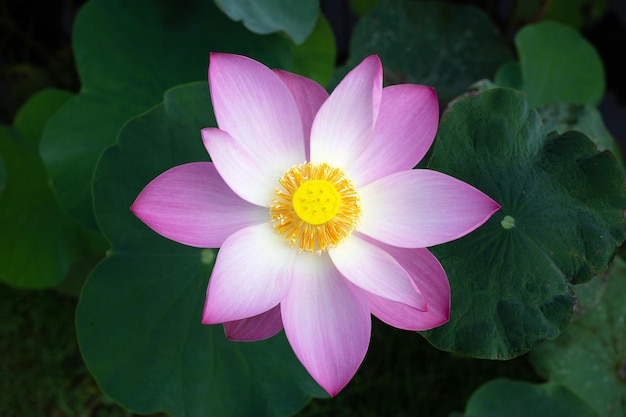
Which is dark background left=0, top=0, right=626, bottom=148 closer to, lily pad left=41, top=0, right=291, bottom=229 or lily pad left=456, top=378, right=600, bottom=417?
lily pad left=41, top=0, right=291, bottom=229

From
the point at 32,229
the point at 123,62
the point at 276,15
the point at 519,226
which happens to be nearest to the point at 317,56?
the point at 276,15

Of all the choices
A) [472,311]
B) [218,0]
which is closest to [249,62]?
[218,0]

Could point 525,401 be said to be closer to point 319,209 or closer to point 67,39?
point 319,209

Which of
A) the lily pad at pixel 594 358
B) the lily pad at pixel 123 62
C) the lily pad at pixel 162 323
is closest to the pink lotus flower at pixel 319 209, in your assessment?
the lily pad at pixel 162 323

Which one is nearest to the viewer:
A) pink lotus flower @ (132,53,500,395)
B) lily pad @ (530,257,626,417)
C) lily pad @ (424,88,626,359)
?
pink lotus flower @ (132,53,500,395)

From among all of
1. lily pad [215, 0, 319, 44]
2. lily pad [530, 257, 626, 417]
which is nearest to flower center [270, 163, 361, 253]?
lily pad [215, 0, 319, 44]

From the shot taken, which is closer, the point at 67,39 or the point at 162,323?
the point at 162,323

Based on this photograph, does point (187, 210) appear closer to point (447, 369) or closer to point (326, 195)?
point (326, 195)
